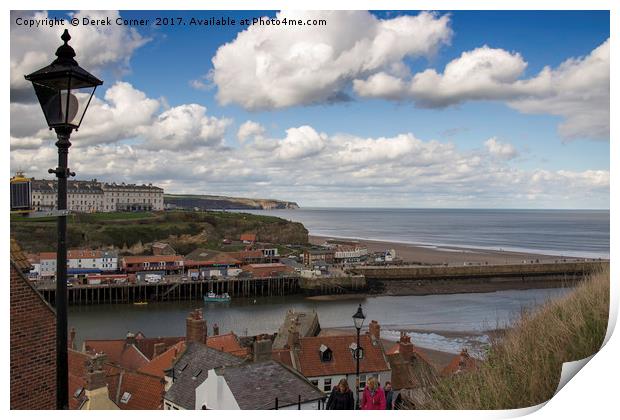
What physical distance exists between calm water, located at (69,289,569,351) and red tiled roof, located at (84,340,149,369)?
5.61 m

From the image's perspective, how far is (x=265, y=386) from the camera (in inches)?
184

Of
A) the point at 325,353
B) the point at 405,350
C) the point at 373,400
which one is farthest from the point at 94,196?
the point at 373,400

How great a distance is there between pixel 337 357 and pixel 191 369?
8.34 feet

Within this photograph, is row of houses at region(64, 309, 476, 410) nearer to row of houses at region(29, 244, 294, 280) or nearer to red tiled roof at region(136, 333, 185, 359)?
red tiled roof at region(136, 333, 185, 359)

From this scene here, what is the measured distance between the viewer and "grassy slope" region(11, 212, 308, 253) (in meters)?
20.4

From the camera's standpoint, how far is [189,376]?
544cm

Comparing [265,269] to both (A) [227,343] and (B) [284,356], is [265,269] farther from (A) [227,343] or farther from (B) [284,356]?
(B) [284,356]

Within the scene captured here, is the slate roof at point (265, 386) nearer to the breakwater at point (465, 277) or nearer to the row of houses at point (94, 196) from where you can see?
the row of houses at point (94, 196)

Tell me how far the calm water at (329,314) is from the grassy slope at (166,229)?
11.5 feet
